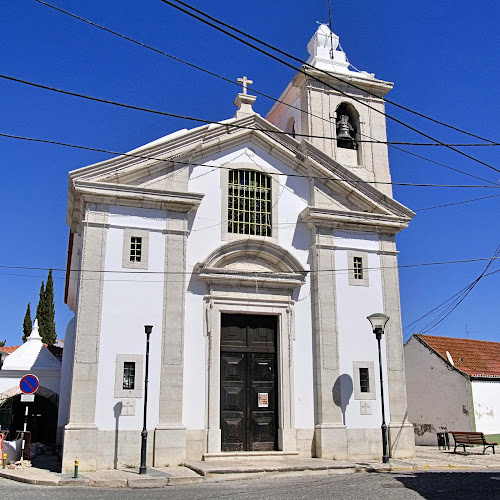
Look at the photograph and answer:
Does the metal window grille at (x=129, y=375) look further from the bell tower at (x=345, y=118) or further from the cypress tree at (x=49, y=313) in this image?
the cypress tree at (x=49, y=313)

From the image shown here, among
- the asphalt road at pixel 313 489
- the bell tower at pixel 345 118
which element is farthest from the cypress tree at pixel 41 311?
the asphalt road at pixel 313 489

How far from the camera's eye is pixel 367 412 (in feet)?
55.0

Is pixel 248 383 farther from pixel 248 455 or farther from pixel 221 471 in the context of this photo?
pixel 221 471

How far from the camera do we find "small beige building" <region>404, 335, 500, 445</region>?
2162 cm

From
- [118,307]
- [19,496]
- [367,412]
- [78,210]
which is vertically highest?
[78,210]

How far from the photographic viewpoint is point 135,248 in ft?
52.7

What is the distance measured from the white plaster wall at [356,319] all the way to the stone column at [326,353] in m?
0.23

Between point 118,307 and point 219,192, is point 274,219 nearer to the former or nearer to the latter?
point 219,192

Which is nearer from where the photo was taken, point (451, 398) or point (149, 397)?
point (149, 397)

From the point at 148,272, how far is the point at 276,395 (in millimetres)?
4849

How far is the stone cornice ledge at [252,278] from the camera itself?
16.3 metres

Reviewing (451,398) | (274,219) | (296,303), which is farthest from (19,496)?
(451,398)

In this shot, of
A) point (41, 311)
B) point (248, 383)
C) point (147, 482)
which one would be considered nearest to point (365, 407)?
point (248, 383)

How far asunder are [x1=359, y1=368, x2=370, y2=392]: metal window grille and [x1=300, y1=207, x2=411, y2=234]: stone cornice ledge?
167 inches
